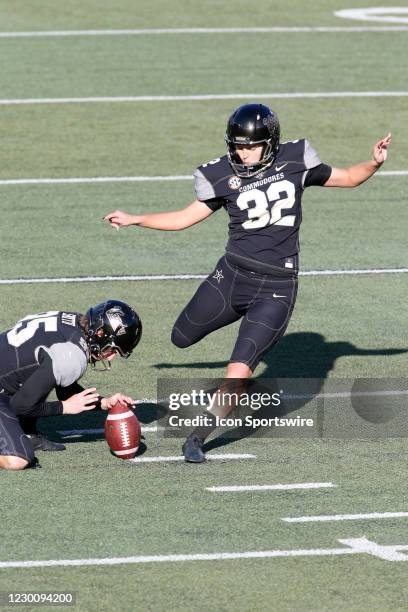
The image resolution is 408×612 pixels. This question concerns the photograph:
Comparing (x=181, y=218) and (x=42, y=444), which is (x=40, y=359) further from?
(x=181, y=218)

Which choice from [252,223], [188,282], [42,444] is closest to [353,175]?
[252,223]

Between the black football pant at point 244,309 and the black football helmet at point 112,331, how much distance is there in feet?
2.55

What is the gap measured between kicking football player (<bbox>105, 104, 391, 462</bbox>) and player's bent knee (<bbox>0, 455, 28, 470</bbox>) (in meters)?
1.11

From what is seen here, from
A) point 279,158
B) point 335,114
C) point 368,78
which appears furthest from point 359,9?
point 279,158

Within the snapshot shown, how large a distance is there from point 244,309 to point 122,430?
1316 mm

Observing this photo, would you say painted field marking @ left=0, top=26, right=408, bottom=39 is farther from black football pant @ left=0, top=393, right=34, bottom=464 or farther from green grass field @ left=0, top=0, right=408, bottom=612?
black football pant @ left=0, top=393, right=34, bottom=464

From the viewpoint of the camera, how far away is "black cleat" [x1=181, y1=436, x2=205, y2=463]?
9461mm

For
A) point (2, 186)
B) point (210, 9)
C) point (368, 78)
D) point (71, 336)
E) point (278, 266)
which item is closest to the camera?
point (71, 336)

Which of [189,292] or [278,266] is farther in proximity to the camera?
[189,292]

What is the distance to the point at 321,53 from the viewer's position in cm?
2250

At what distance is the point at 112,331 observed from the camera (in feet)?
30.2

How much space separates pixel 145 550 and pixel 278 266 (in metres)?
2.72

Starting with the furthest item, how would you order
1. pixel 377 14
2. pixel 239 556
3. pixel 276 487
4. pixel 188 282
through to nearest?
1. pixel 377 14
2. pixel 188 282
3. pixel 276 487
4. pixel 239 556

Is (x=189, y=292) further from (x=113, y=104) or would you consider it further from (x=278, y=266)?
(x=113, y=104)
